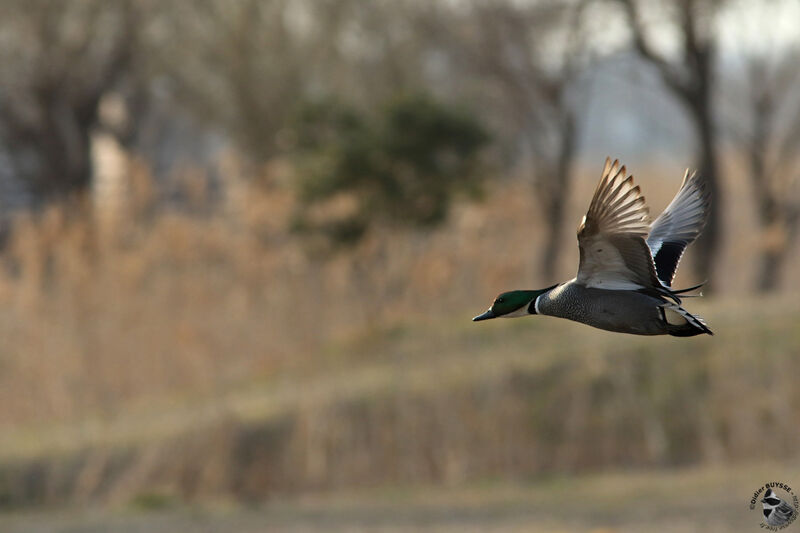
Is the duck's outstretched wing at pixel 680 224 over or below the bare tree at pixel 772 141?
below

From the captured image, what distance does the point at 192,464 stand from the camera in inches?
334

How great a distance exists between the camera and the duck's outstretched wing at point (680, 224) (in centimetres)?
216

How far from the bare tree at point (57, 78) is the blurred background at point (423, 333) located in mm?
4819

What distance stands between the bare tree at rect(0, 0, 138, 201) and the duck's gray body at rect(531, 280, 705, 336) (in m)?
15.0

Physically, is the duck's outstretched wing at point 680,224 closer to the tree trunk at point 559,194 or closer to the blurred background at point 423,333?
the blurred background at point 423,333

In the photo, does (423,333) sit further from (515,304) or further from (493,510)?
(515,304)

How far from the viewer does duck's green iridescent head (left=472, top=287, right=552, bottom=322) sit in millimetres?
1892

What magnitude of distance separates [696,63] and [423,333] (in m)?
4.20

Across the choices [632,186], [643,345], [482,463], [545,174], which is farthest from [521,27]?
[632,186]

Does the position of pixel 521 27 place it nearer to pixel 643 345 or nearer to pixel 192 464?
pixel 643 345

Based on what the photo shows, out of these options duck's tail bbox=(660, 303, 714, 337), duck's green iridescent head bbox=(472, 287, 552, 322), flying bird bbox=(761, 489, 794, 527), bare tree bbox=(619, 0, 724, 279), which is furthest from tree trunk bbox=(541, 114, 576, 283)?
duck's tail bbox=(660, 303, 714, 337)

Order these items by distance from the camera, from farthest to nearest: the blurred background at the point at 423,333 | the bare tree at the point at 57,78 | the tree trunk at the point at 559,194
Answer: the bare tree at the point at 57,78
the tree trunk at the point at 559,194
the blurred background at the point at 423,333

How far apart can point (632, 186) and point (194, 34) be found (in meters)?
15.1

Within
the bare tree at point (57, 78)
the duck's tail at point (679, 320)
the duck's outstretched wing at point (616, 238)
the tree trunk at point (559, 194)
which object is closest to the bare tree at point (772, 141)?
the tree trunk at point (559, 194)
